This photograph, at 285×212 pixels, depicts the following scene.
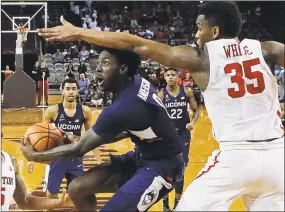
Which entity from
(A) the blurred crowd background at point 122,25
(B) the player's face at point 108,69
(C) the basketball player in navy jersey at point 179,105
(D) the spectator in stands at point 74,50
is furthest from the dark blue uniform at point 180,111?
(D) the spectator in stands at point 74,50

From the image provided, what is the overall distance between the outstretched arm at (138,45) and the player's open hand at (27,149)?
0.76 metres

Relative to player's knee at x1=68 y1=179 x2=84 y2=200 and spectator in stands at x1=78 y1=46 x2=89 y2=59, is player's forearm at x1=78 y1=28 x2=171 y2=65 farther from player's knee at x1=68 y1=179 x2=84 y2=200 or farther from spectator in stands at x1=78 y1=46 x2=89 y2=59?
spectator in stands at x1=78 y1=46 x2=89 y2=59

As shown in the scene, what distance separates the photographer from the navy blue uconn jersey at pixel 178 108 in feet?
18.7

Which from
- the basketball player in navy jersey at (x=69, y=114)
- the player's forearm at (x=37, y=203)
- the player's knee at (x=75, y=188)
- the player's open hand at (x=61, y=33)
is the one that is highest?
the player's open hand at (x=61, y=33)

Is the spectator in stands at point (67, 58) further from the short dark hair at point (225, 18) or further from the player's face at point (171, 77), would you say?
the short dark hair at point (225, 18)

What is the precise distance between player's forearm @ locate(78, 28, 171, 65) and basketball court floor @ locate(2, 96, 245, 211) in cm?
193

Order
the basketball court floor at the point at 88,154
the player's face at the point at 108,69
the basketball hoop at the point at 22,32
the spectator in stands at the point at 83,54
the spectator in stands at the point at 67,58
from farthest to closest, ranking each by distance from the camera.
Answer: the spectator in stands at the point at 83,54 < the spectator in stands at the point at 67,58 < the basketball hoop at the point at 22,32 < the basketball court floor at the point at 88,154 < the player's face at the point at 108,69

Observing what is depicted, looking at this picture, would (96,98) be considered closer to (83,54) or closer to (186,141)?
(83,54)

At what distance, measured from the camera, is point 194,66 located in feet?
9.26

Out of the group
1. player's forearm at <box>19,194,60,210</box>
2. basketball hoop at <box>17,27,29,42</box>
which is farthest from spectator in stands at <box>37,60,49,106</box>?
player's forearm at <box>19,194,60,210</box>

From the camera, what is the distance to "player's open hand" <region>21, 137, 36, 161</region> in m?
3.25

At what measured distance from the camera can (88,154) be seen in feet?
26.5

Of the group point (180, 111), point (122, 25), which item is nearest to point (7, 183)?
point (180, 111)

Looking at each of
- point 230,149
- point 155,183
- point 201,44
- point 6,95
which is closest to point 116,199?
point 155,183
